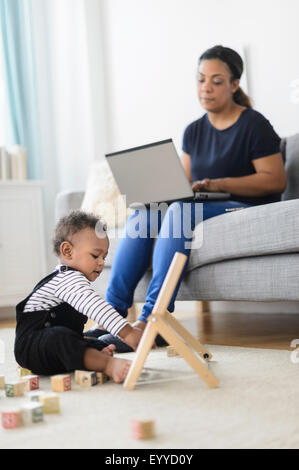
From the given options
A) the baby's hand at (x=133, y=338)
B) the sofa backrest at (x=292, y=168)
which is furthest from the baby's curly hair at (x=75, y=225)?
the sofa backrest at (x=292, y=168)

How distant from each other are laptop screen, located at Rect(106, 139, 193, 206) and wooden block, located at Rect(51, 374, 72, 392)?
0.81 metres

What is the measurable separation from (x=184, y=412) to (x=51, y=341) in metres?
0.43

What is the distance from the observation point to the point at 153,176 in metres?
1.89

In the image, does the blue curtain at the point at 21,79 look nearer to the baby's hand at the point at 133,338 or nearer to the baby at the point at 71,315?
the baby at the point at 71,315

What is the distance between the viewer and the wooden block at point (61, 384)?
125 cm

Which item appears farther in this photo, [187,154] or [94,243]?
[187,154]

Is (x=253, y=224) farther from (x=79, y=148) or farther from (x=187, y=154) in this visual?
(x=79, y=148)

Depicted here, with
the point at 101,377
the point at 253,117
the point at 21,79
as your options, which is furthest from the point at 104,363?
the point at 21,79

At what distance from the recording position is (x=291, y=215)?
5.24 feet

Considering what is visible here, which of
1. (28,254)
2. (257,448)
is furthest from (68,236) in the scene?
(28,254)

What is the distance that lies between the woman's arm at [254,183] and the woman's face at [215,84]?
33 centimetres

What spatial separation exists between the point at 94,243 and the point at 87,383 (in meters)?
0.38
